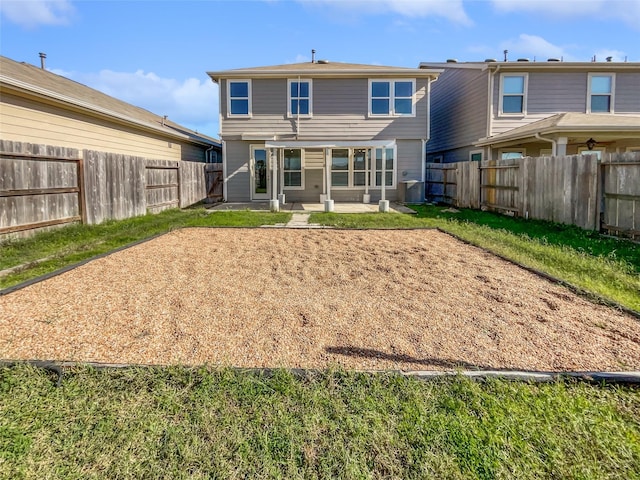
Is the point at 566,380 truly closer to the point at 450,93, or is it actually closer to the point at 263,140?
the point at 263,140

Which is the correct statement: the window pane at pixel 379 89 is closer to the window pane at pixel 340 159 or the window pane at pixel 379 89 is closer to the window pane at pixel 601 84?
the window pane at pixel 340 159

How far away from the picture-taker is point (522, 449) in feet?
7.36

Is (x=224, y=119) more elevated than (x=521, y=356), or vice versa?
(x=224, y=119)

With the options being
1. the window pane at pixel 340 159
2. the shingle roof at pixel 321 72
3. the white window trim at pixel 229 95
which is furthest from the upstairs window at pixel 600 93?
the white window trim at pixel 229 95

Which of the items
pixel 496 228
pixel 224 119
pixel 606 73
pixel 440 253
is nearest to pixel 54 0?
pixel 224 119

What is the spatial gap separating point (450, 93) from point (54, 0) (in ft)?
54.3

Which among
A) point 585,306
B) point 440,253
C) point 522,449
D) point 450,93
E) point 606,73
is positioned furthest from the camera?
point 450,93

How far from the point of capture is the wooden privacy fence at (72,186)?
304 inches

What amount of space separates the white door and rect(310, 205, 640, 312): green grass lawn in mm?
5888

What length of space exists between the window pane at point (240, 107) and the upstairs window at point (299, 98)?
1.77 metres

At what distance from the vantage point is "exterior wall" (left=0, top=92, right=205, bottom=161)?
9.43 meters

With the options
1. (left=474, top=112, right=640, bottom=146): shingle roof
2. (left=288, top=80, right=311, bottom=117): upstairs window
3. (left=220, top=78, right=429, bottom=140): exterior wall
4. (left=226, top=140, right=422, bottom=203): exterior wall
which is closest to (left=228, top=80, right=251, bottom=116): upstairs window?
(left=220, top=78, right=429, bottom=140): exterior wall

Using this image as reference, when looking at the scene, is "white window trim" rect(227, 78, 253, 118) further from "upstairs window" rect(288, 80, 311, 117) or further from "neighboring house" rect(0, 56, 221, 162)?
"neighboring house" rect(0, 56, 221, 162)

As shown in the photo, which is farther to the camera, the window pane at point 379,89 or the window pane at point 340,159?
the window pane at point 340,159
